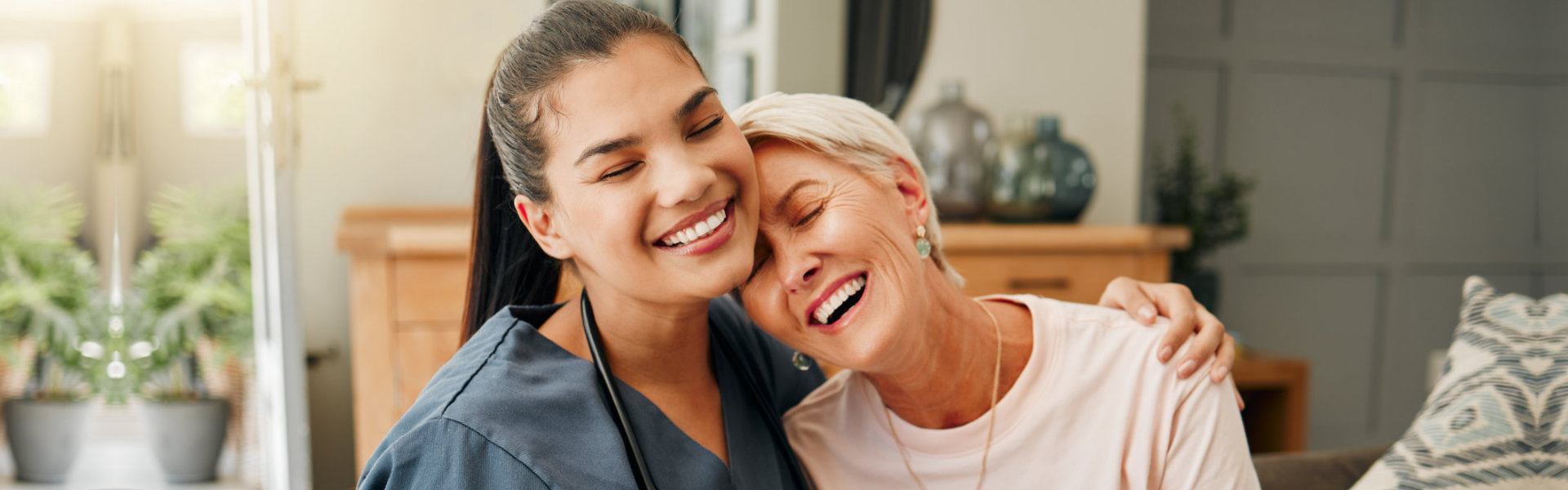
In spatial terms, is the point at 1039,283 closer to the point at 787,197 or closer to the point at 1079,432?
the point at 1079,432

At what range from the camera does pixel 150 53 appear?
2586mm

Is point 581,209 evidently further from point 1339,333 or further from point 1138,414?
point 1339,333

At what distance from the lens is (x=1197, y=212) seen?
3.52m

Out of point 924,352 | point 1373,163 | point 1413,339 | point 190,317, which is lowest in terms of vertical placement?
point 1413,339

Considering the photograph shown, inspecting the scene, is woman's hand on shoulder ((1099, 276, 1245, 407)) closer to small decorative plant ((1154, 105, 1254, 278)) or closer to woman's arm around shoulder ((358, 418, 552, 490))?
woman's arm around shoulder ((358, 418, 552, 490))

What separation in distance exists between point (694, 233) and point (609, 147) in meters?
0.12

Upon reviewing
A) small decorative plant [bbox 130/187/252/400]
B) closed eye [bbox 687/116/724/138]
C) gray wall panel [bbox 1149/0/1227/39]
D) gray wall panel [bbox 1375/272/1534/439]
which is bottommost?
gray wall panel [bbox 1375/272/1534/439]

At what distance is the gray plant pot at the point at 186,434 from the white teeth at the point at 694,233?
7.59 ft

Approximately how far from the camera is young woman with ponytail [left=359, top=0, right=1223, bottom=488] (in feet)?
2.89

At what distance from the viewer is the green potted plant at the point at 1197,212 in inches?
135

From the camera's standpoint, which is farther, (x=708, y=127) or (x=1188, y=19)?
(x=1188, y=19)

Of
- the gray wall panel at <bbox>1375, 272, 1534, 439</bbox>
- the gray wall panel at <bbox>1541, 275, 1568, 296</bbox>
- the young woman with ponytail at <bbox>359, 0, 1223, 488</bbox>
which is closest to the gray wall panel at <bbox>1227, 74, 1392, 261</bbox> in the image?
the gray wall panel at <bbox>1375, 272, 1534, 439</bbox>

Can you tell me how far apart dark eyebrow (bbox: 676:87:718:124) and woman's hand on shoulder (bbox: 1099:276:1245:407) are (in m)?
0.60

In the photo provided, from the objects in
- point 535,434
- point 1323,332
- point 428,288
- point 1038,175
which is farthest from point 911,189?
point 1323,332
